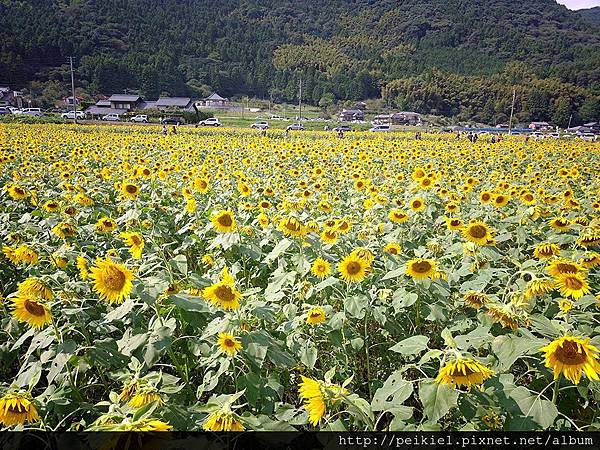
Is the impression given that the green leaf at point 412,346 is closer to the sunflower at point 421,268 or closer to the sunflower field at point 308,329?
the sunflower field at point 308,329

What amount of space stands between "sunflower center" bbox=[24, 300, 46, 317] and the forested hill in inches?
4125

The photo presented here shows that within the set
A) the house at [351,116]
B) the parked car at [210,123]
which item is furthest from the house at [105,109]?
the house at [351,116]

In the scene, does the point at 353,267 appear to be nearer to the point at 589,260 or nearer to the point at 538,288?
the point at 538,288

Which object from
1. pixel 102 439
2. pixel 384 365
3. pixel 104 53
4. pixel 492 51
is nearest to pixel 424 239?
pixel 384 365

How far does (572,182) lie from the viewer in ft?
21.4

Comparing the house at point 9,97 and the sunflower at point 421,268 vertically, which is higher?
the house at point 9,97

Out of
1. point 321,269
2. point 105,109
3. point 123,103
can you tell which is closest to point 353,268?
point 321,269

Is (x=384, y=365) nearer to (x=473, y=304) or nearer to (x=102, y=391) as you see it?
(x=473, y=304)

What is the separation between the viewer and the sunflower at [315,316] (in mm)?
1936

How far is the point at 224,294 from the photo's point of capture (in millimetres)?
1795

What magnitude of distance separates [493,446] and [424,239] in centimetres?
241

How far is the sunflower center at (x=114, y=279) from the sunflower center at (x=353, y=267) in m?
1.15

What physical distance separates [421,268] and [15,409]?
181cm

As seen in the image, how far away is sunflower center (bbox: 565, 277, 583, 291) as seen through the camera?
1.91 m
